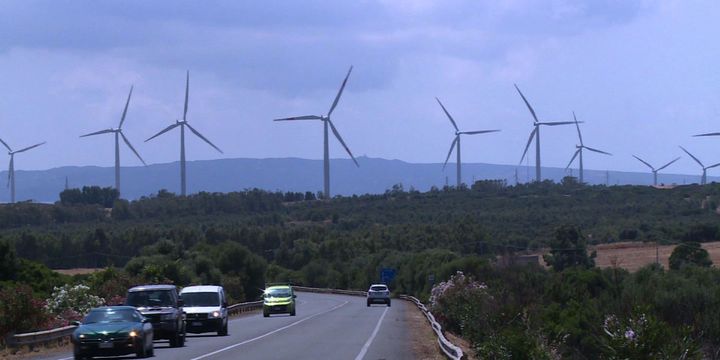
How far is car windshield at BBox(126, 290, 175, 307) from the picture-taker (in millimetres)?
32875

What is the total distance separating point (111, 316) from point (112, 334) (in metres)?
1.36

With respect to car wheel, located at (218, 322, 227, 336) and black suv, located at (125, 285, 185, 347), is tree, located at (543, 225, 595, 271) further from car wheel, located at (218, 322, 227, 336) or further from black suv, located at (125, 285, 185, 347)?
black suv, located at (125, 285, 185, 347)

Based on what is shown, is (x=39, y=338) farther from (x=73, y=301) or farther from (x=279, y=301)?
(x=279, y=301)

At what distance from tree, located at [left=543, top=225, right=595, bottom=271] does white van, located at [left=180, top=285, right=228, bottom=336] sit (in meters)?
54.6

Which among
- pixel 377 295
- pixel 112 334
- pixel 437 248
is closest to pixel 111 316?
pixel 112 334

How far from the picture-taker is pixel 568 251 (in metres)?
95.2

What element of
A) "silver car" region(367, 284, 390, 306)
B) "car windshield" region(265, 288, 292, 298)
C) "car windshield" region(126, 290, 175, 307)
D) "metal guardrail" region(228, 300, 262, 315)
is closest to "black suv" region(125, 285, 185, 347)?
"car windshield" region(126, 290, 175, 307)

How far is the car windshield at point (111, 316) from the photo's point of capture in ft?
90.5

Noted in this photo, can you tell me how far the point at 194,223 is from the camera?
529ft

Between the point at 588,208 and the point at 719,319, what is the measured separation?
333 feet

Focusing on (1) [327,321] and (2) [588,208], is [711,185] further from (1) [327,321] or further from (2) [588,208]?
(1) [327,321]

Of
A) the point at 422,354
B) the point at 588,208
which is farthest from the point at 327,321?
the point at 588,208

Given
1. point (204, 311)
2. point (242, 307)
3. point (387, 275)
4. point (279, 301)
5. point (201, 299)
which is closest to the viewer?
point (204, 311)

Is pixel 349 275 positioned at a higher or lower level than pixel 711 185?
lower
